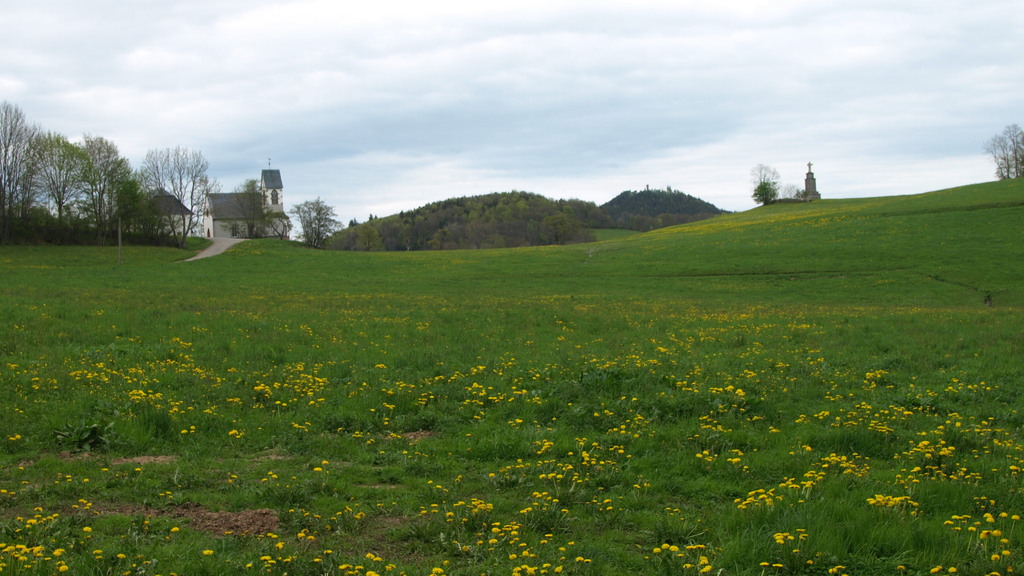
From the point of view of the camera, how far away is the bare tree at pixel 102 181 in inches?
2987

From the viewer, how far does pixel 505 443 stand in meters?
8.59

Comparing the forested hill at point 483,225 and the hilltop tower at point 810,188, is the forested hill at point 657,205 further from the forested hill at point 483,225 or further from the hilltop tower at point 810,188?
the hilltop tower at point 810,188

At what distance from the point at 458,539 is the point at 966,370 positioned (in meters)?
10.9

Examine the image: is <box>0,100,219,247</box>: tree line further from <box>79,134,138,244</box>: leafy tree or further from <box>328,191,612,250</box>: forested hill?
<box>328,191,612,250</box>: forested hill

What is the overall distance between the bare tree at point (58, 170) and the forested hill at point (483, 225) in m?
59.3

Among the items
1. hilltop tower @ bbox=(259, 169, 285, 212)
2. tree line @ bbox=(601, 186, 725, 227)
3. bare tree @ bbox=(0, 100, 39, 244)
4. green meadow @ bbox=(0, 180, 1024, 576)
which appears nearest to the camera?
green meadow @ bbox=(0, 180, 1024, 576)

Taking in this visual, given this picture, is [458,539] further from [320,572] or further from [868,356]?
[868,356]

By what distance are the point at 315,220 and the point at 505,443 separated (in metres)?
108

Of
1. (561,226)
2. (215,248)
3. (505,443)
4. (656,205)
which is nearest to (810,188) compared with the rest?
(561,226)

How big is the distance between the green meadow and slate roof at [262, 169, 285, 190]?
13987 cm

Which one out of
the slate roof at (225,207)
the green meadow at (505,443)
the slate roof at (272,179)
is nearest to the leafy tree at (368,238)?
the slate roof at (225,207)

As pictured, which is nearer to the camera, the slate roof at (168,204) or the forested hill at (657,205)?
the slate roof at (168,204)

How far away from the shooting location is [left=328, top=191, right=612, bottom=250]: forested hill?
396 feet

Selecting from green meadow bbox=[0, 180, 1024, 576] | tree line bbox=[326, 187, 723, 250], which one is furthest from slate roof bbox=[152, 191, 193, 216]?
green meadow bbox=[0, 180, 1024, 576]
